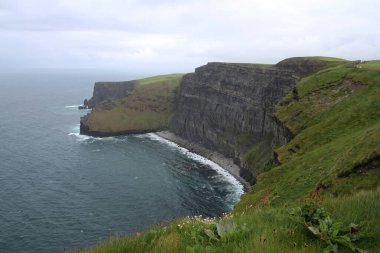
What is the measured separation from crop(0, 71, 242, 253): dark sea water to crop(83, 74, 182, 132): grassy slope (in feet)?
61.2

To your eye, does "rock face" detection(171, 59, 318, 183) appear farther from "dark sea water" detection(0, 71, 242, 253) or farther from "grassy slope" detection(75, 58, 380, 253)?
"grassy slope" detection(75, 58, 380, 253)

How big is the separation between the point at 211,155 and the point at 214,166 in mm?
12289

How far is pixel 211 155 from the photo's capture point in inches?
4638

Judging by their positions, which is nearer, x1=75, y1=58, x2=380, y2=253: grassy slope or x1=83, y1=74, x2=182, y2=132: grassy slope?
x1=75, y1=58, x2=380, y2=253: grassy slope

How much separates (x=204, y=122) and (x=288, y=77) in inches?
1708

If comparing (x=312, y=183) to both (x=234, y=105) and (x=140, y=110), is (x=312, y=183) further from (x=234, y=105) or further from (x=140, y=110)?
(x=140, y=110)

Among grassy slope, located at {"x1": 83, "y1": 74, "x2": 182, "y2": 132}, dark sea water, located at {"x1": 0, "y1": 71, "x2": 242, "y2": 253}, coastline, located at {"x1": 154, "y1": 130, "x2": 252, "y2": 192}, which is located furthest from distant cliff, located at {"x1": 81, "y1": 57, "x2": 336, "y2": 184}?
dark sea water, located at {"x1": 0, "y1": 71, "x2": 242, "y2": 253}

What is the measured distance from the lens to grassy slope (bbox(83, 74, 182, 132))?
15300cm

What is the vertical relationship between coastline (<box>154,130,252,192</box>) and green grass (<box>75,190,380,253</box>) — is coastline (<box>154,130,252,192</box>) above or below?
below

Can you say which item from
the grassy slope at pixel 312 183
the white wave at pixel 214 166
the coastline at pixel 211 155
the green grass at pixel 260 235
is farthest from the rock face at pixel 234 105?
Answer: the green grass at pixel 260 235

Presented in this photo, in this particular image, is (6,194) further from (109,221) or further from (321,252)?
(321,252)

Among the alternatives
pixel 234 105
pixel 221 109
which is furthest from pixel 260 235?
pixel 221 109

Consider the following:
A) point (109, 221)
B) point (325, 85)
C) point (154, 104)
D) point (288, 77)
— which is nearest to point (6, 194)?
point (109, 221)

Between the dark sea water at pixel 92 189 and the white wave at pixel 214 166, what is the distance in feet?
1.04
